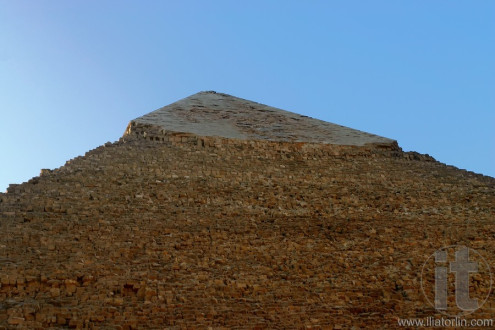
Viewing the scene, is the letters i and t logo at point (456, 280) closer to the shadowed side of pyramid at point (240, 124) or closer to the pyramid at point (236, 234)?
the pyramid at point (236, 234)

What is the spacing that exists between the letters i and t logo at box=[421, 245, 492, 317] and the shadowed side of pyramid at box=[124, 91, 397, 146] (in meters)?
4.38

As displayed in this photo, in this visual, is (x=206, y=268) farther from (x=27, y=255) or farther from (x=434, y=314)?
(x=434, y=314)

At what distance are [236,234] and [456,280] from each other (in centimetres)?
270

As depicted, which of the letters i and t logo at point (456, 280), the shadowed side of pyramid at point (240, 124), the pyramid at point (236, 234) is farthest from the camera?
the shadowed side of pyramid at point (240, 124)

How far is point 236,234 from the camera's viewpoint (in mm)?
9672

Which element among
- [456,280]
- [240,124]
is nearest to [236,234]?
[456,280]

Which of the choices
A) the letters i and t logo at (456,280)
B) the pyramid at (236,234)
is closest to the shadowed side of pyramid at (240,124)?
the pyramid at (236,234)

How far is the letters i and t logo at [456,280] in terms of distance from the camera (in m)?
8.61

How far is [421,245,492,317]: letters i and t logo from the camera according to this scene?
8.61 m

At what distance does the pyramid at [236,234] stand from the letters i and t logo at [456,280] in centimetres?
3

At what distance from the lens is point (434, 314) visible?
832cm

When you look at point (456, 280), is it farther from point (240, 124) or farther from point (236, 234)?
point (240, 124)

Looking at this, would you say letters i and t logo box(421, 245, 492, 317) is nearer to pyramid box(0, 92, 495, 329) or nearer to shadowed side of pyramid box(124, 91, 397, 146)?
pyramid box(0, 92, 495, 329)

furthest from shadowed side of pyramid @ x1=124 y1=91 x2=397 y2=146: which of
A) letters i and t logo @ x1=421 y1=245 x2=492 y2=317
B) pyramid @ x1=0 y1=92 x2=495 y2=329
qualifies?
letters i and t logo @ x1=421 y1=245 x2=492 y2=317
